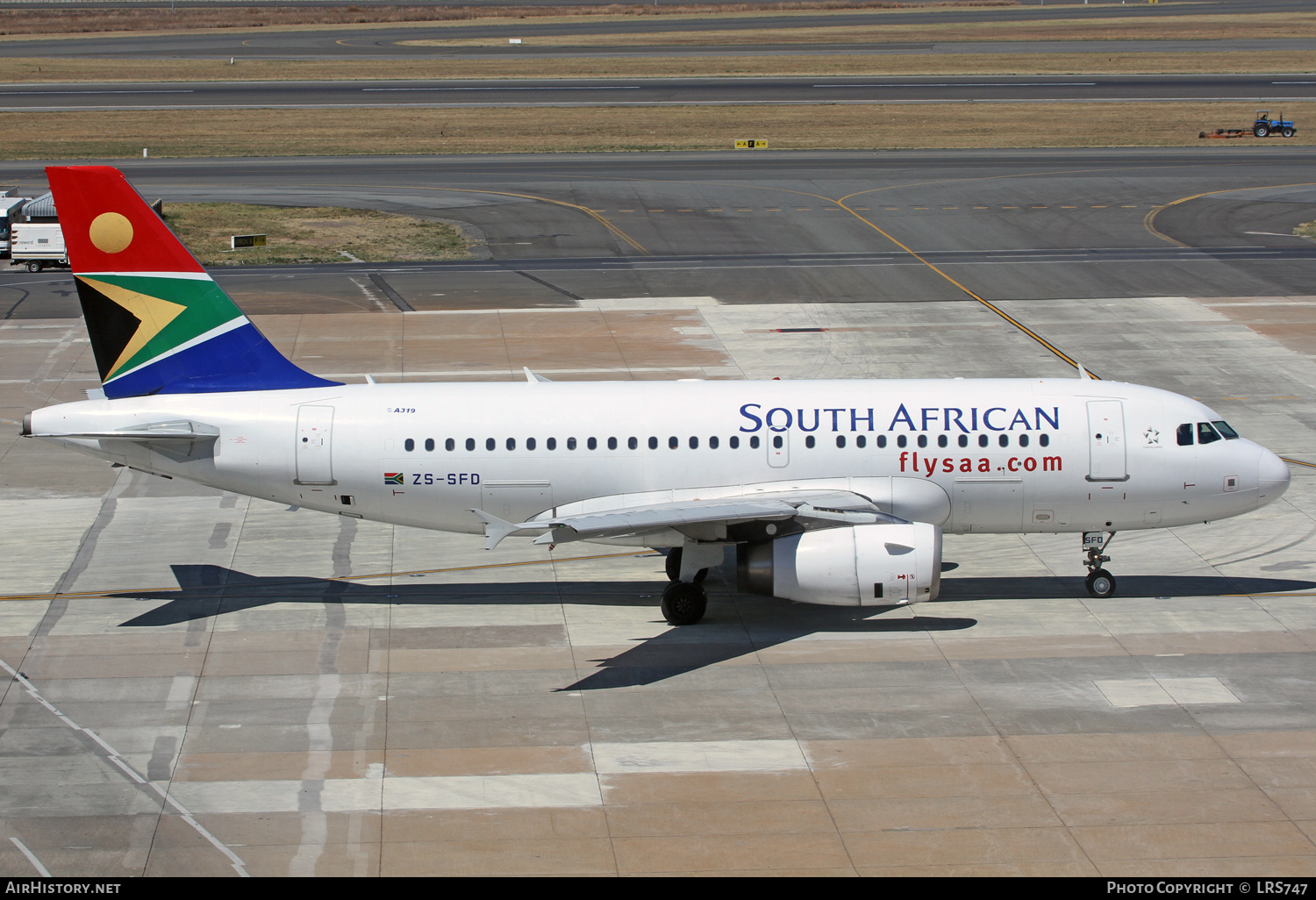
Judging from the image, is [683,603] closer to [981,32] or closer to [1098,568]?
[1098,568]

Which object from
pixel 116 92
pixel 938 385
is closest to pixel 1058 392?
pixel 938 385

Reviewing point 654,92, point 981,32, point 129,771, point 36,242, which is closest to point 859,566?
point 129,771

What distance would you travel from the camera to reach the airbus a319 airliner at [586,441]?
27812mm

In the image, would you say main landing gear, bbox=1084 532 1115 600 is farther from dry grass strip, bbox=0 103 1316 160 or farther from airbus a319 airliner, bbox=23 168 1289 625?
dry grass strip, bbox=0 103 1316 160

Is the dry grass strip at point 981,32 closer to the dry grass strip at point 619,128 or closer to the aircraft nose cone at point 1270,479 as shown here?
the dry grass strip at point 619,128

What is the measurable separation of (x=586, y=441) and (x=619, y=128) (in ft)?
248

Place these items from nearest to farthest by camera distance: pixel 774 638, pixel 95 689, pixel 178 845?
1. pixel 178 845
2. pixel 95 689
3. pixel 774 638

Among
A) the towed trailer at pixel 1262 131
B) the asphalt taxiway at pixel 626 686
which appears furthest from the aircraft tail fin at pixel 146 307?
the towed trailer at pixel 1262 131

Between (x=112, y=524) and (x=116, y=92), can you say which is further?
(x=116, y=92)

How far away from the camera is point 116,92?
115688mm

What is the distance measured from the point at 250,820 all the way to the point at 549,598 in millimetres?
10439

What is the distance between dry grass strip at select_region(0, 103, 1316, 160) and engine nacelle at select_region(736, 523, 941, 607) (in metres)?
71.5

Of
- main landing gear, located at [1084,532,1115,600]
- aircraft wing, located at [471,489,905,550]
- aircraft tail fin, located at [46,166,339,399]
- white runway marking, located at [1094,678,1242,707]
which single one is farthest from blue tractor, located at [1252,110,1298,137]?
aircraft tail fin, located at [46,166,339,399]

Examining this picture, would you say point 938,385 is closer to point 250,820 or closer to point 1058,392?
point 1058,392
